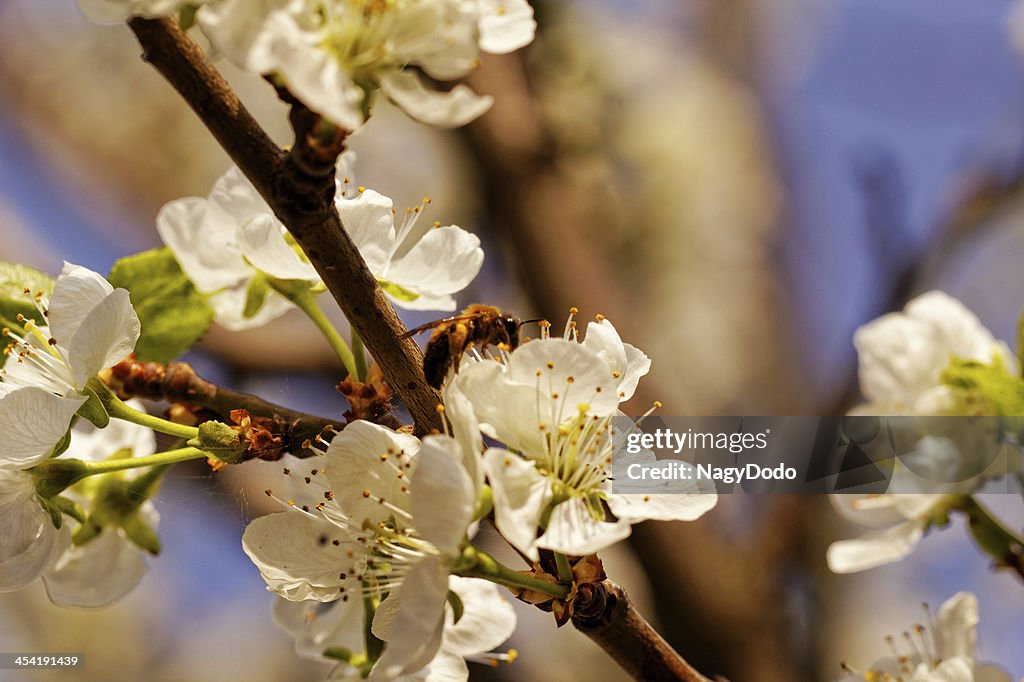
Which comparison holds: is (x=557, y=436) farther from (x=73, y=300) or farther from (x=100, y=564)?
(x=100, y=564)

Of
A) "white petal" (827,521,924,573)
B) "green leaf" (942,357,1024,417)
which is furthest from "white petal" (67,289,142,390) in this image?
"green leaf" (942,357,1024,417)

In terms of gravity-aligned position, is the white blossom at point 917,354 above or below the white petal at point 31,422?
below

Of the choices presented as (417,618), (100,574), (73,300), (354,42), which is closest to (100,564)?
(100,574)

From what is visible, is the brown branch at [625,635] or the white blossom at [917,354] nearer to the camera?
the brown branch at [625,635]

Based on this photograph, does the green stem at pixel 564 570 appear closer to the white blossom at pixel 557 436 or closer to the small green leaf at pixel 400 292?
the white blossom at pixel 557 436

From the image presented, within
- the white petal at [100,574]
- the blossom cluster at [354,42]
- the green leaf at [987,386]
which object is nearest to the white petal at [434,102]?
the blossom cluster at [354,42]
